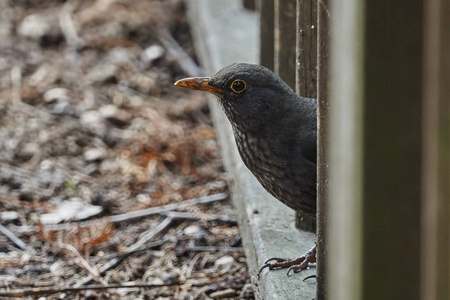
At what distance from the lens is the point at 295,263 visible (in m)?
3.47

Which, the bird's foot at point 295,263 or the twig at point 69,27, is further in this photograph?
the twig at point 69,27

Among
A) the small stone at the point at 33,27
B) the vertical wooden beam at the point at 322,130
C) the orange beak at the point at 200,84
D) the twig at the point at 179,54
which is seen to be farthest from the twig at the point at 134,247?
the small stone at the point at 33,27

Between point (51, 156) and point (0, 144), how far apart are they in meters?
0.38

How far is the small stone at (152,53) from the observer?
7.14 meters

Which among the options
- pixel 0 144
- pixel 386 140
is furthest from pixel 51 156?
pixel 386 140

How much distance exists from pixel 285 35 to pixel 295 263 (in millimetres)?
1263

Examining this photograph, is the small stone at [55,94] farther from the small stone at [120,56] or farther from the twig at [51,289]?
the twig at [51,289]

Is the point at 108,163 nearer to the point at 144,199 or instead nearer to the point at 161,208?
the point at 144,199

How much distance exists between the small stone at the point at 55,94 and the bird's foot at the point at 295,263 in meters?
3.33

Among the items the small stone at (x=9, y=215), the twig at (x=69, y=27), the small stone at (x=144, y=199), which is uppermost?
the twig at (x=69, y=27)

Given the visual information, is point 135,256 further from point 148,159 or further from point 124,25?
point 124,25

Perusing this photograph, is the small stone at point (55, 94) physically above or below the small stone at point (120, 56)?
below

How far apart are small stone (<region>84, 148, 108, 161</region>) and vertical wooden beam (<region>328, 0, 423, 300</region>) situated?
390 cm

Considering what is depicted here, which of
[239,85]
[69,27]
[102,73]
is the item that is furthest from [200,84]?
[69,27]
